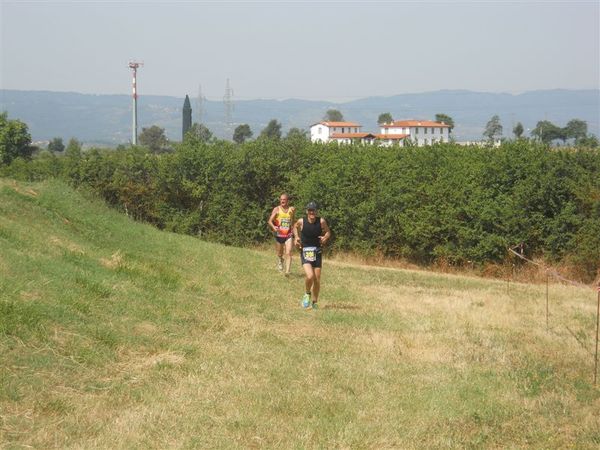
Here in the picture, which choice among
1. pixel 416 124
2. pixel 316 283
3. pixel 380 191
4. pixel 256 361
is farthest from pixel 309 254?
pixel 416 124

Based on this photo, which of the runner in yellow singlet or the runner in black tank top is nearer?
the runner in black tank top

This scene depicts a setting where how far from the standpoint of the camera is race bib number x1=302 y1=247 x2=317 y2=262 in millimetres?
13555

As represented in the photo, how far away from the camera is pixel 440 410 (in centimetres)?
795

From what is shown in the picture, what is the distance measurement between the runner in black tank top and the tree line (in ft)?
30.5

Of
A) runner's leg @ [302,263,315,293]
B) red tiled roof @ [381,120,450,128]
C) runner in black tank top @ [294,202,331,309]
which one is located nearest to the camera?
runner's leg @ [302,263,315,293]

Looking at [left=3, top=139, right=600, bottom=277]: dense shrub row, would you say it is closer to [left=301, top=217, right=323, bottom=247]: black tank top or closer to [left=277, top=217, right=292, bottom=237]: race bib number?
[left=277, top=217, right=292, bottom=237]: race bib number

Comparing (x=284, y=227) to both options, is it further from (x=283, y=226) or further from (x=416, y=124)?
(x=416, y=124)

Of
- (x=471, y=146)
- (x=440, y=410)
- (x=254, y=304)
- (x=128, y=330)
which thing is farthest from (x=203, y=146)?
(x=440, y=410)

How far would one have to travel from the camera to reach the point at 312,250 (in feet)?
44.7

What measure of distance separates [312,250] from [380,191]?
1044cm

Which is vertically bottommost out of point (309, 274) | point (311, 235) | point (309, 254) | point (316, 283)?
point (316, 283)

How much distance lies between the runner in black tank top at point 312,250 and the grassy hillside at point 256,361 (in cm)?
35

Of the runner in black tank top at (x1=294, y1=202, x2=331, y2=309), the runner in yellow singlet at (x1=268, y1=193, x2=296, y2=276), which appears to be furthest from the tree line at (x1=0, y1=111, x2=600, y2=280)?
the runner in black tank top at (x1=294, y1=202, x2=331, y2=309)

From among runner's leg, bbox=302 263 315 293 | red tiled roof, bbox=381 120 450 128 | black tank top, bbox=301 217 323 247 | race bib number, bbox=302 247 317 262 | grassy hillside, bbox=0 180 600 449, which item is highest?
red tiled roof, bbox=381 120 450 128
